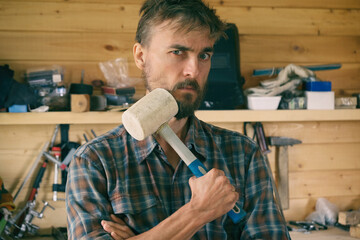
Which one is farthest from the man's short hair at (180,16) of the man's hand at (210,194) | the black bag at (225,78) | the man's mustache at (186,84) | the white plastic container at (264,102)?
the white plastic container at (264,102)

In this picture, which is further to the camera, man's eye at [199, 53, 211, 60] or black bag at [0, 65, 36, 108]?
black bag at [0, 65, 36, 108]

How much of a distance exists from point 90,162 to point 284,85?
1420 millimetres

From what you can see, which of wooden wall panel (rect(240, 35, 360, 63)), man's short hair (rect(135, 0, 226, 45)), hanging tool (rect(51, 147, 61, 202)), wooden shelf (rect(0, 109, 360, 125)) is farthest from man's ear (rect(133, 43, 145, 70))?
wooden wall panel (rect(240, 35, 360, 63))

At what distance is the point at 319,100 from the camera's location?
221 centimetres

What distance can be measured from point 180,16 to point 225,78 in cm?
98

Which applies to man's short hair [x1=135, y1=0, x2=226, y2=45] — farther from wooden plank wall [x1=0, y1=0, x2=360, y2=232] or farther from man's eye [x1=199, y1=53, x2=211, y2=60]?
wooden plank wall [x1=0, y1=0, x2=360, y2=232]

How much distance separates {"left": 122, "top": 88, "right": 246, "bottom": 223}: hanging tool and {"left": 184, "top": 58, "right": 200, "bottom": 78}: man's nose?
0.14 meters

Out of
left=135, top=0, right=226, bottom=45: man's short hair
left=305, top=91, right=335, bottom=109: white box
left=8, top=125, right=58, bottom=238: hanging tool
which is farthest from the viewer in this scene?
left=305, top=91, right=335, bottom=109: white box

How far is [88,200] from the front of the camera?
3.37ft

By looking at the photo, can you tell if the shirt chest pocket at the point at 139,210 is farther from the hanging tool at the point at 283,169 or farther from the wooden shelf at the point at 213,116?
the hanging tool at the point at 283,169

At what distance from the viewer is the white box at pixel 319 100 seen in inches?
86.7

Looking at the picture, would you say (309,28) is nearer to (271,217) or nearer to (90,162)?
(271,217)

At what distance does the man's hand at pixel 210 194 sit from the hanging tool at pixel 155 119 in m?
0.03

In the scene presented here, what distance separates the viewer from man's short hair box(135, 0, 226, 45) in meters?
1.16
